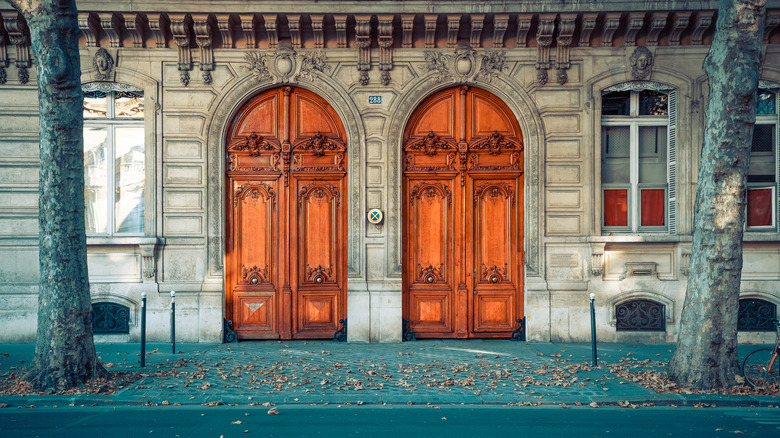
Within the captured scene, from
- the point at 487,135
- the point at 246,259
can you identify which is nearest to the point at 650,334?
the point at 487,135

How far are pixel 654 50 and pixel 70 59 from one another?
33.3 ft

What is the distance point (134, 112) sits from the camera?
1125 centimetres

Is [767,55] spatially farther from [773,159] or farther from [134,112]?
[134,112]

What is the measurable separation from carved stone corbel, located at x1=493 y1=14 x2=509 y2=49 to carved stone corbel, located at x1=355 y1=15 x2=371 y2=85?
241 centimetres

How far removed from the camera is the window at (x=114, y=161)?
11219 mm

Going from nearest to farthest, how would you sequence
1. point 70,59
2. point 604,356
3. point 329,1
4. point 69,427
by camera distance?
point 69,427 < point 70,59 < point 604,356 < point 329,1

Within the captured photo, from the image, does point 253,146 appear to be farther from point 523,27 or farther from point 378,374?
point 523,27

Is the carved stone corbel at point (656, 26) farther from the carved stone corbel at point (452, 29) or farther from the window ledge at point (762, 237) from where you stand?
the window ledge at point (762, 237)

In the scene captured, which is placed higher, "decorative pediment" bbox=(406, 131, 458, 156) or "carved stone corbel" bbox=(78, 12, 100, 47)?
"carved stone corbel" bbox=(78, 12, 100, 47)

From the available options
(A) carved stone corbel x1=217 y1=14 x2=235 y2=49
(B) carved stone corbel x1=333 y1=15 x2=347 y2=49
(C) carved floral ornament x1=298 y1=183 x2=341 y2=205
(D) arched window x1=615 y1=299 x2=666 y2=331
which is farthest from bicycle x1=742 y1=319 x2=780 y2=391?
(A) carved stone corbel x1=217 y1=14 x2=235 y2=49

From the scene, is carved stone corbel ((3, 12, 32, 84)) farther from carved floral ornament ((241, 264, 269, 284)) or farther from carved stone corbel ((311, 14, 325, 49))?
carved floral ornament ((241, 264, 269, 284))

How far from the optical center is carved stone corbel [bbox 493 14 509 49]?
10633 mm

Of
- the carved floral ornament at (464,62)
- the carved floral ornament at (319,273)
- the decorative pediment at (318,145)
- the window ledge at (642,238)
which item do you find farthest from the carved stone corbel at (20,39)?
the window ledge at (642,238)

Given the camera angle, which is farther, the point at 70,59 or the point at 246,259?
the point at 246,259
